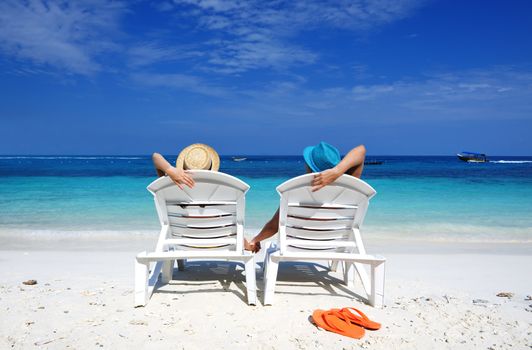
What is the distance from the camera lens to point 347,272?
13.7 ft

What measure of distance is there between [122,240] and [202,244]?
4022 millimetres

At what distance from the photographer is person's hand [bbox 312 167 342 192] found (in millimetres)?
3373

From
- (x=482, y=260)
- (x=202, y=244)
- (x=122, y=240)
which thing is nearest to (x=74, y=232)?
(x=122, y=240)

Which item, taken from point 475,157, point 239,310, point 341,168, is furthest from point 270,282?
point 475,157

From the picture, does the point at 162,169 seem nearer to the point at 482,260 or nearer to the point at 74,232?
the point at 482,260

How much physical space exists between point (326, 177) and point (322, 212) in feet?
1.38

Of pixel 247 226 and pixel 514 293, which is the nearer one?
pixel 514 293

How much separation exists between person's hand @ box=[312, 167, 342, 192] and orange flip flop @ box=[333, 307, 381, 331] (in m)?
0.99

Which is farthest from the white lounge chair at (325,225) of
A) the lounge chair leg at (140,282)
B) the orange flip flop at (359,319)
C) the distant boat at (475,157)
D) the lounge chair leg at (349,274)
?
the distant boat at (475,157)

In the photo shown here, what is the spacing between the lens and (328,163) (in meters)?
3.68

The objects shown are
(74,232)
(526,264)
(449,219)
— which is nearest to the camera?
(526,264)

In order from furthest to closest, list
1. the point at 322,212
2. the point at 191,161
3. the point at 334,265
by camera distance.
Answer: the point at 334,265
the point at 191,161
the point at 322,212

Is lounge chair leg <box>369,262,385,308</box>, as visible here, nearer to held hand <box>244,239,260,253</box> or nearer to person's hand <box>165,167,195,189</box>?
held hand <box>244,239,260,253</box>

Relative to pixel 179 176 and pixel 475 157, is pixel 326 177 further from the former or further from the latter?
pixel 475 157
